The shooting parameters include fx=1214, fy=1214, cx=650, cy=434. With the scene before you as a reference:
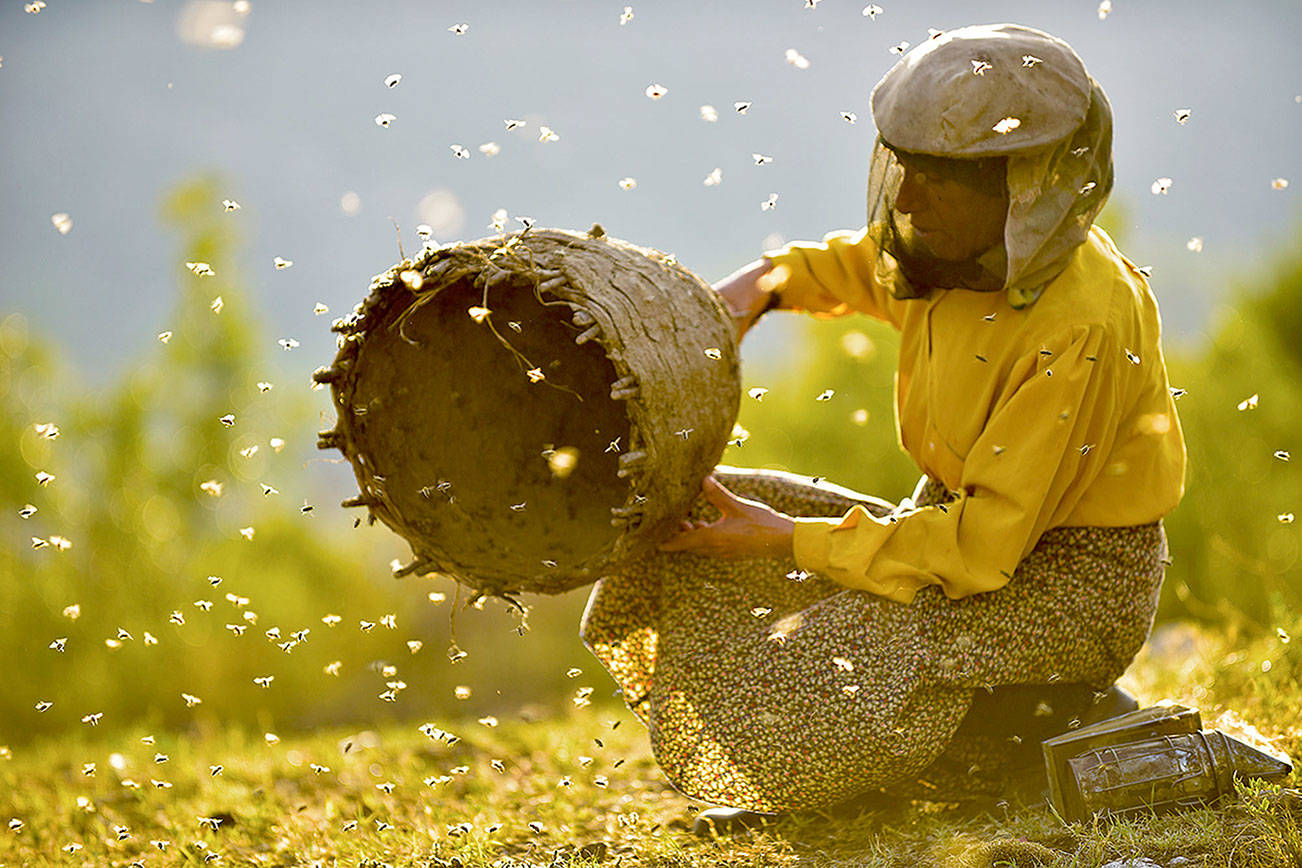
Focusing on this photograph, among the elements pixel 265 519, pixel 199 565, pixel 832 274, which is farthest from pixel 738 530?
pixel 265 519

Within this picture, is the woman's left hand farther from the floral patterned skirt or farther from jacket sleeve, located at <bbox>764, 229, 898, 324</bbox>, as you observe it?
jacket sleeve, located at <bbox>764, 229, 898, 324</bbox>

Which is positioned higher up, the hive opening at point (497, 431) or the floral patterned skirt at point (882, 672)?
the hive opening at point (497, 431)

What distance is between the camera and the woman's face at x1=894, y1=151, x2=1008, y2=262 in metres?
2.91

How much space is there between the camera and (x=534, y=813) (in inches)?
150

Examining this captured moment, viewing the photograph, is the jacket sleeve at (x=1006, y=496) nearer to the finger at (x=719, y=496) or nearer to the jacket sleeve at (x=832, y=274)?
the finger at (x=719, y=496)

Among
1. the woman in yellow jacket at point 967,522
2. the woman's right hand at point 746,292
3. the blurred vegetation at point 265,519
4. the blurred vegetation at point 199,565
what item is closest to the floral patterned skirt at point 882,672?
the woman in yellow jacket at point 967,522

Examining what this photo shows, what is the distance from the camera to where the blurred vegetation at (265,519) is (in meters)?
8.55

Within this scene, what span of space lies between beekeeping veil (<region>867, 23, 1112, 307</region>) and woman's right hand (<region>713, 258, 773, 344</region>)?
77 cm

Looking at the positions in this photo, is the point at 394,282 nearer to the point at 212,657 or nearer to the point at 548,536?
the point at 548,536

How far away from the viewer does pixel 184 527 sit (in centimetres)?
959

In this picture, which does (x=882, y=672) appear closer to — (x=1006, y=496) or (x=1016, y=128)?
(x=1006, y=496)

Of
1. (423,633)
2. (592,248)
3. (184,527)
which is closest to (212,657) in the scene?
(184,527)

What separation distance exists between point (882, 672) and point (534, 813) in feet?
4.33

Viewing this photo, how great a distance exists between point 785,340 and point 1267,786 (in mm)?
6746
